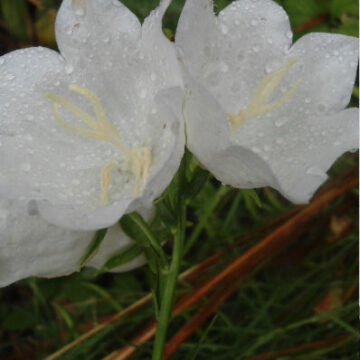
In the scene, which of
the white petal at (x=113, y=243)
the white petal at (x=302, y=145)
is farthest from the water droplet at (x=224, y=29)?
the white petal at (x=113, y=243)

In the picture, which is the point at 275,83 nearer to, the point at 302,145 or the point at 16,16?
the point at 302,145

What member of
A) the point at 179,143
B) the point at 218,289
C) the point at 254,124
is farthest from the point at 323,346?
the point at 179,143

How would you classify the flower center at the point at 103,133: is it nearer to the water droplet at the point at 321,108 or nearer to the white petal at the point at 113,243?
the white petal at the point at 113,243

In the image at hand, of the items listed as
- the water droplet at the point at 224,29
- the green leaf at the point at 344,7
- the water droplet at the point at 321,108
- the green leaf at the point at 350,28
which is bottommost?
the green leaf at the point at 350,28

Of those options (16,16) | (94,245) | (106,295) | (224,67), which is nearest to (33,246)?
(94,245)

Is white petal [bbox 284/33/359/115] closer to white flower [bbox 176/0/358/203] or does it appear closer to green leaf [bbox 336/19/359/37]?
white flower [bbox 176/0/358/203]

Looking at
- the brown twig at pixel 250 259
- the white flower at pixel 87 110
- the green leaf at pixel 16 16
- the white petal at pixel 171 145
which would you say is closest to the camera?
the white petal at pixel 171 145

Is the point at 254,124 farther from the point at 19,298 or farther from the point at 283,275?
the point at 19,298
